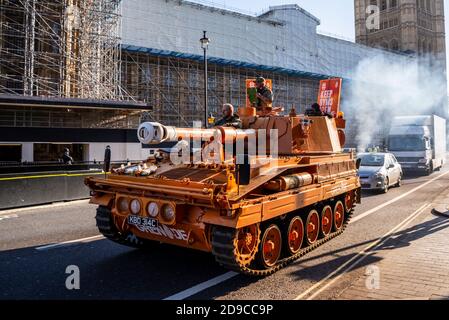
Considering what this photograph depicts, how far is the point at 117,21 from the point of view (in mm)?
32312

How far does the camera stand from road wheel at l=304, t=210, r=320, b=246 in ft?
23.8

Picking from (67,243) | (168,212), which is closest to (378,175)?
(168,212)

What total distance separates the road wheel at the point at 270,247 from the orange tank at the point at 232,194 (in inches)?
0.6

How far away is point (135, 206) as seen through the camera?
6.17 meters

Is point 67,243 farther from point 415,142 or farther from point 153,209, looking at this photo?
point 415,142

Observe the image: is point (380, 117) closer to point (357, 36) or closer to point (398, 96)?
point (398, 96)

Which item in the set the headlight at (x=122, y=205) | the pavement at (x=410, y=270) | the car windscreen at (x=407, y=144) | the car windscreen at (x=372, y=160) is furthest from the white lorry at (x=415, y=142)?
the headlight at (x=122, y=205)

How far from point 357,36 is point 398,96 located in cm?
4400

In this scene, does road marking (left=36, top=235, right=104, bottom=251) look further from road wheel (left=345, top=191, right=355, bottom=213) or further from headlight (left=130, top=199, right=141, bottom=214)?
road wheel (left=345, top=191, right=355, bottom=213)

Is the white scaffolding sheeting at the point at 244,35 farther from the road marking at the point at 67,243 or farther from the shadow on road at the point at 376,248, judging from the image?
the shadow on road at the point at 376,248

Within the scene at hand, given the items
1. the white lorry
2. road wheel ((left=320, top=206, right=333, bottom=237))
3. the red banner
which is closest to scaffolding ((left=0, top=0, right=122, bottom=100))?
the red banner

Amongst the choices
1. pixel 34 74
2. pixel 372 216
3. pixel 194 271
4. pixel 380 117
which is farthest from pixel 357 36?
pixel 194 271

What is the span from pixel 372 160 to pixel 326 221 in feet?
33.6

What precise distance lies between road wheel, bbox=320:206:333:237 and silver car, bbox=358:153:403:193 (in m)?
7.83
